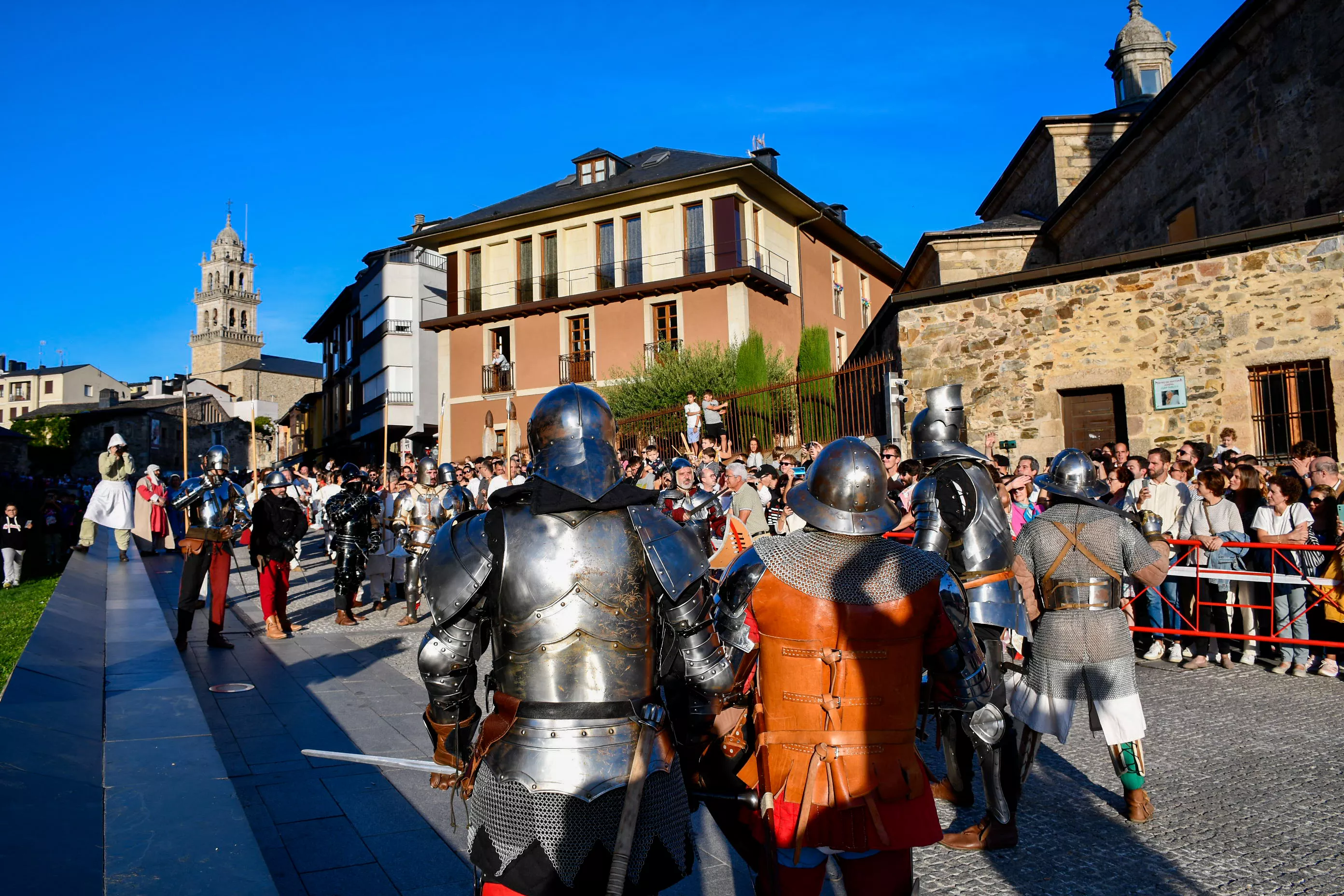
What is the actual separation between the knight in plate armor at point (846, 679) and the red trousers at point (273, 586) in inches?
301

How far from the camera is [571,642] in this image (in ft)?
8.60

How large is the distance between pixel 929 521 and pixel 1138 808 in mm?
1635

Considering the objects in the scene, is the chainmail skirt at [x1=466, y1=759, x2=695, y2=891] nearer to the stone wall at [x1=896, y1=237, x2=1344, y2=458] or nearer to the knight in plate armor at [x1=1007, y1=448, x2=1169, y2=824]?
the knight in plate armor at [x1=1007, y1=448, x2=1169, y2=824]

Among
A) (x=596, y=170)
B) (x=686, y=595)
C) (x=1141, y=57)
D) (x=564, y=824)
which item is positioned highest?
(x=1141, y=57)

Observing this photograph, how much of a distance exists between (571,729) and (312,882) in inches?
73.4

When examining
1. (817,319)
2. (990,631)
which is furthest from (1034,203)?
(990,631)

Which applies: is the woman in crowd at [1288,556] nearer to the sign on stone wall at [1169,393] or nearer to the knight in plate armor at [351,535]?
the sign on stone wall at [1169,393]

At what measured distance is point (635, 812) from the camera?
8.18 ft

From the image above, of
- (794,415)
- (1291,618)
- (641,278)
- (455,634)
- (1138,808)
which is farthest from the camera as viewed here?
(641,278)

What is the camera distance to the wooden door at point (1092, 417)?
11984 mm

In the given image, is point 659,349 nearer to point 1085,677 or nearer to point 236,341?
point 1085,677

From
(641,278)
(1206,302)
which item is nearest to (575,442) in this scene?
(1206,302)

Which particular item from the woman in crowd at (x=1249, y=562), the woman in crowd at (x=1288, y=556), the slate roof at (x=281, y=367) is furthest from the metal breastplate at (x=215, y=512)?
the slate roof at (x=281, y=367)

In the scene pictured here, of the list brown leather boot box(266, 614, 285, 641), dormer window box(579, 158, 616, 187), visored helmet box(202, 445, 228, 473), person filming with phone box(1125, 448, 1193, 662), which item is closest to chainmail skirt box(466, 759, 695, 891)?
person filming with phone box(1125, 448, 1193, 662)
